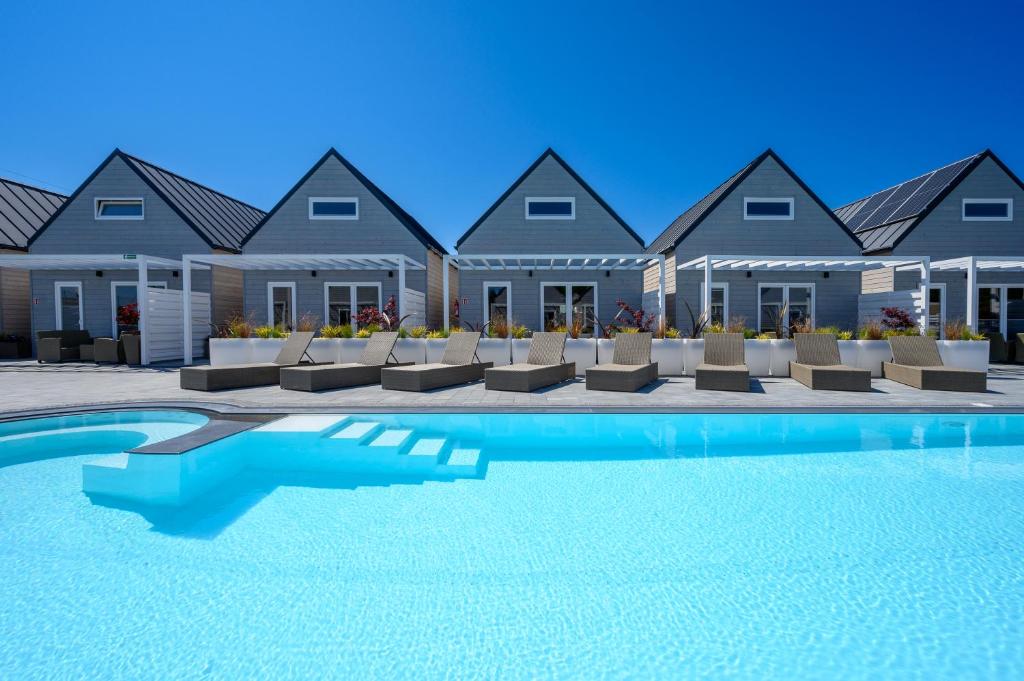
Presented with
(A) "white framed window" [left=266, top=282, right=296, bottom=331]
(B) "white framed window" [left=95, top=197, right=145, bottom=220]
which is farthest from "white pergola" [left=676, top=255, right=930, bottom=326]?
(B) "white framed window" [left=95, top=197, right=145, bottom=220]

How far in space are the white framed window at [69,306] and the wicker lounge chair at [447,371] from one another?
1456 centimetres

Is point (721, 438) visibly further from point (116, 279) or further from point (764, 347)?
point (116, 279)

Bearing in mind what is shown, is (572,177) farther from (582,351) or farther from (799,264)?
(582,351)

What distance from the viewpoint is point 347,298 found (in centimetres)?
1686

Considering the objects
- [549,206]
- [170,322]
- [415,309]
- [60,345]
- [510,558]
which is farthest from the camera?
[549,206]

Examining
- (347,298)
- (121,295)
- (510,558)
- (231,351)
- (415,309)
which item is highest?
(121,295)

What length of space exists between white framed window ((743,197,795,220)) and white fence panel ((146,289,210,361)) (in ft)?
58.0

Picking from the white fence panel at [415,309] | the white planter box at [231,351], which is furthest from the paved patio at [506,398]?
the white fence panel at [415,309]

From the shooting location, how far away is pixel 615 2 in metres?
12.9

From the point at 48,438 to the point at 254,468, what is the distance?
3306 millimetres

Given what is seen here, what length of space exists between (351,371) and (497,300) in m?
7.95

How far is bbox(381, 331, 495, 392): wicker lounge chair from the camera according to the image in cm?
888

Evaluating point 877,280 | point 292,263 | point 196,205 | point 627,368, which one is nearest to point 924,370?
point 627,368

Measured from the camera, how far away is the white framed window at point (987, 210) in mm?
16219
